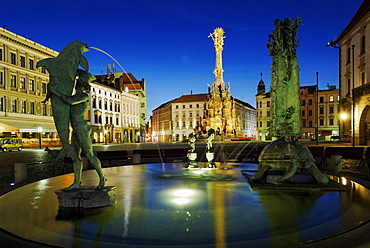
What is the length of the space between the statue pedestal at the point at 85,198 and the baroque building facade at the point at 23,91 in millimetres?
34965

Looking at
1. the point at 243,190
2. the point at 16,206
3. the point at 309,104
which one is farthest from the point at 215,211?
the point at 309,104

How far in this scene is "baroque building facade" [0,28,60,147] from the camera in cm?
3753

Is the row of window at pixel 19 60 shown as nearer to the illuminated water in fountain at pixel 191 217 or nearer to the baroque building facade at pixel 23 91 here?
the baroque building facade at pixel 23 91

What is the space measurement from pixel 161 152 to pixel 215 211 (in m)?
12.5

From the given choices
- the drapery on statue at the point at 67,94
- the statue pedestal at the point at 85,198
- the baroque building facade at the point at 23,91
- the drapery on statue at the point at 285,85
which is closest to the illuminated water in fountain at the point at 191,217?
the statue pedestal at the point at 85,198

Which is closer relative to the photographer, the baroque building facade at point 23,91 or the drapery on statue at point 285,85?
the drapery on statue at point 285,85

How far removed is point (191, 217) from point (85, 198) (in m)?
2.05

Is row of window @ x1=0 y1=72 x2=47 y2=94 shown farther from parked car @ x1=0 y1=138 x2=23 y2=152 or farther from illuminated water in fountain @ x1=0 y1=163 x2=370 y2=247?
illuminated water in fountain @ x1=0 y1=163 x2=370 y2=247

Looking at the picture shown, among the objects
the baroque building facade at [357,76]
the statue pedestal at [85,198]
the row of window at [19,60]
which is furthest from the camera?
the row of window at [19,60]

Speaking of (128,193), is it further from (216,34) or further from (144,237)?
(216,34)

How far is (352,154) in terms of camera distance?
47.7 ft

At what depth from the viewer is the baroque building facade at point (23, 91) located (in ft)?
123

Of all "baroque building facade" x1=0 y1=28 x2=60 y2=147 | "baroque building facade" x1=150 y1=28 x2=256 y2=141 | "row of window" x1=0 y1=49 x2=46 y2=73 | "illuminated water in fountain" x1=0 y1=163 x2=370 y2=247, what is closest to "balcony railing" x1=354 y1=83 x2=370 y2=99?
"illuminated water in fountain" x1=0 y1=163 x2=370 y2=247

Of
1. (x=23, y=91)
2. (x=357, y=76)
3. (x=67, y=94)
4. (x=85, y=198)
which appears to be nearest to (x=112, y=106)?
(x=23, y=91)
